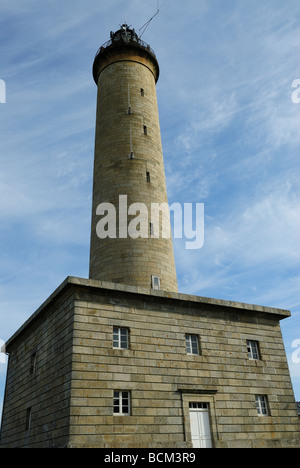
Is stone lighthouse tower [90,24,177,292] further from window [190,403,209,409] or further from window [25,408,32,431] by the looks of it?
window [25,408,32,431]

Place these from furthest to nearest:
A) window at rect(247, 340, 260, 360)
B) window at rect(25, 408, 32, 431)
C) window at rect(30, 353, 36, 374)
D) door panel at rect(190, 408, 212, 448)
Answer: window at rect(247, 340, 260, 360), window at rect(30, 353, 36, 374), window at rect(25, 408, 32, 431), door panel at rect(190, 408, 212, 448)

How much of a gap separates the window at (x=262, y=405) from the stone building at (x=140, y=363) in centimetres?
5

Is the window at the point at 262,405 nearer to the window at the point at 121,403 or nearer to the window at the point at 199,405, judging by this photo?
the window at the point at 199,405

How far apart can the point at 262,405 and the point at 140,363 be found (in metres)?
6.70

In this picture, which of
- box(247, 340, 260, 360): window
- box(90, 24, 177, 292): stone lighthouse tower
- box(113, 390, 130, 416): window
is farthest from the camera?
box(90, 24, 177, 292): stone lighthouse tower

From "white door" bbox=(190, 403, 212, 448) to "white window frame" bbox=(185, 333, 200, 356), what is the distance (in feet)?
7.23

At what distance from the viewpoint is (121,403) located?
50.1ft

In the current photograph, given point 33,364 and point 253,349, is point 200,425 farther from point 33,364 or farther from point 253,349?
point 33,364

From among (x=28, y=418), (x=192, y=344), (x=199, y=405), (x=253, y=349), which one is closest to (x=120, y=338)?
(x=192, y=344)

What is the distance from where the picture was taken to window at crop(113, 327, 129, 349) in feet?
53.4

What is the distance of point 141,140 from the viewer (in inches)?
1022

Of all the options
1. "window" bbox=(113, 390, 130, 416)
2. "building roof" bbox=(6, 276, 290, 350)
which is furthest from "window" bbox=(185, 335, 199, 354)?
"window" bbox=(113, 390, 130, 416)
